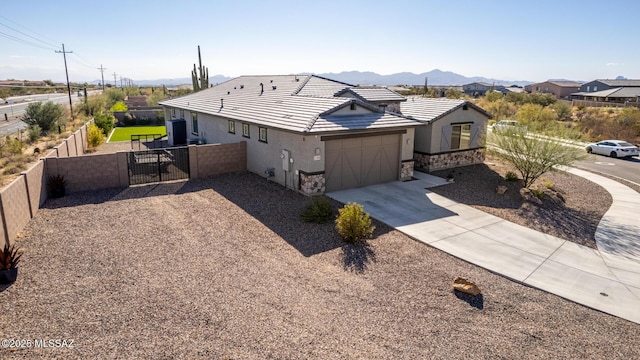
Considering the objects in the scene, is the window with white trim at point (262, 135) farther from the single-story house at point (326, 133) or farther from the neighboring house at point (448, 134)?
the neighboring house at point (448, 134)

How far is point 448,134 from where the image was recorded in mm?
21656

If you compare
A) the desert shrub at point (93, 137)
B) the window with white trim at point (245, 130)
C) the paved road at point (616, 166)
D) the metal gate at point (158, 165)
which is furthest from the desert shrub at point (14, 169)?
the paved road at point (616, 166)

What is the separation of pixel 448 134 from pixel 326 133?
910 centimetres

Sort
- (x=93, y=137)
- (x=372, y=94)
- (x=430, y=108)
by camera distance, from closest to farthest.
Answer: (x=430, y=108), (x=372, y=94), (x=93, y=137)

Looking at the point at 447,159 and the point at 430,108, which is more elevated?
the point at 430,108

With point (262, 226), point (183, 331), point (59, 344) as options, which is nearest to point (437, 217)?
point (262, 226)

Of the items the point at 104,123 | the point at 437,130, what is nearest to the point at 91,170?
the point at 437,130

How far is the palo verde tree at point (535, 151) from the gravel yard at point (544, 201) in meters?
1.13

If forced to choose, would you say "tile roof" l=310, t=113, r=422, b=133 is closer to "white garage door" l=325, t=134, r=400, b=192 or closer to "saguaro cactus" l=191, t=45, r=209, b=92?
"white garage door" l=325, t=134, r=400, b=192

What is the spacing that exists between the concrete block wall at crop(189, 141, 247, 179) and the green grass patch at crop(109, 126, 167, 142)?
1651 centimetres

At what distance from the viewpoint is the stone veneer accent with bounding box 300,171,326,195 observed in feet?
53.6

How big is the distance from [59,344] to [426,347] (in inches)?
258

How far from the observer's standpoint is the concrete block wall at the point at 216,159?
19203mm

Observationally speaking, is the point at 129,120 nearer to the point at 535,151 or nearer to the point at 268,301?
the point at 535,151
